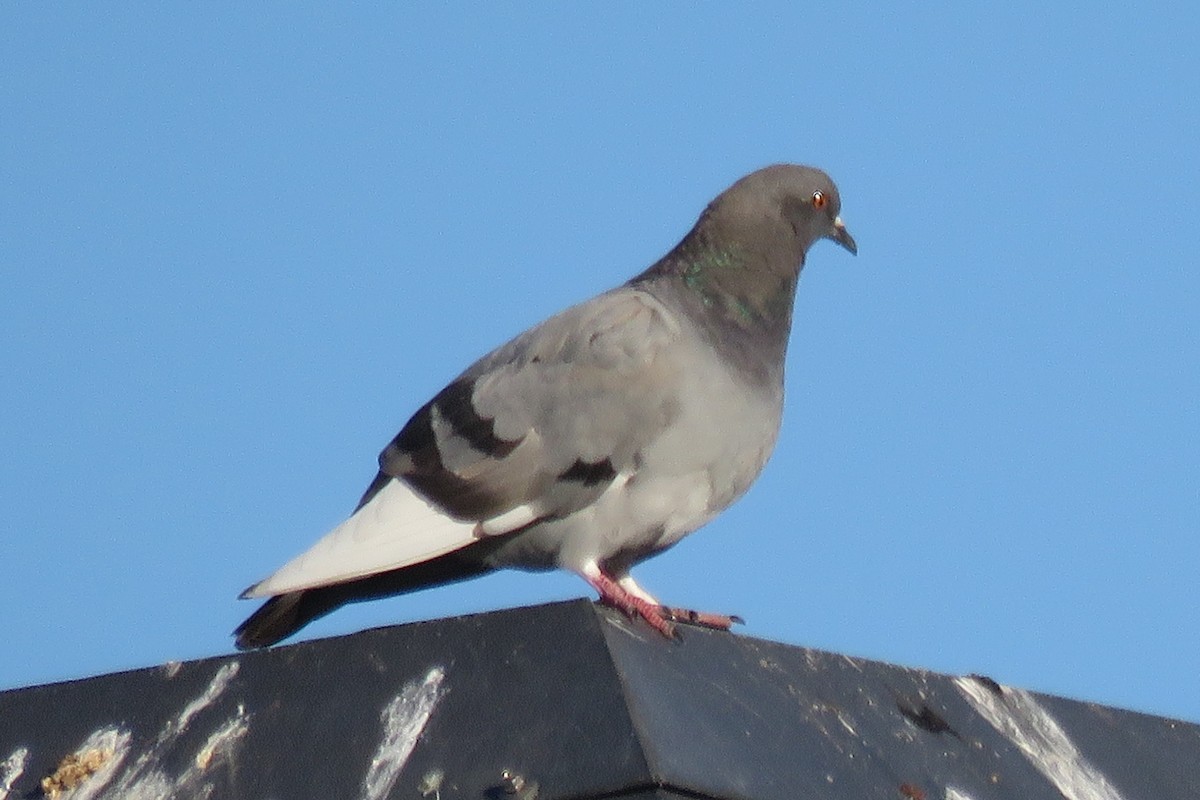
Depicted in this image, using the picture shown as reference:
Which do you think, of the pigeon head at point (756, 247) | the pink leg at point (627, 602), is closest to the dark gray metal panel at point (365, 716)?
the pink leg at point (627, 602)

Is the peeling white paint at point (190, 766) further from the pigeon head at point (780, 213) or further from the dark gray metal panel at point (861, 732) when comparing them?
the pigeon head at point (780, 213)

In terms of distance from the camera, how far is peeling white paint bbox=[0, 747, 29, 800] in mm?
3932

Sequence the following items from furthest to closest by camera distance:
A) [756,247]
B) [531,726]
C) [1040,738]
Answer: [756,247] → [1040,738] → [531,726]

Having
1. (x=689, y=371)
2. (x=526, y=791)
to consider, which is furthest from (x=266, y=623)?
(x=526, y=791)

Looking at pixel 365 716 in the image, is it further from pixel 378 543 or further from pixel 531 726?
pixel 378 543

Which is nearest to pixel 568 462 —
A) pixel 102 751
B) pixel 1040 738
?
pixel 1040 738

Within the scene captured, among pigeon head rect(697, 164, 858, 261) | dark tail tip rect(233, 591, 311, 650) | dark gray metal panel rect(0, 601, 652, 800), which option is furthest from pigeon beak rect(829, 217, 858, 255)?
dark gray metal panel rect(0, 601, 652, 800)

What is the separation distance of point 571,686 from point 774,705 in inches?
20.1

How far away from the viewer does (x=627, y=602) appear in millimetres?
4859

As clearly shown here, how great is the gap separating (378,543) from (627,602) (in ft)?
4.38

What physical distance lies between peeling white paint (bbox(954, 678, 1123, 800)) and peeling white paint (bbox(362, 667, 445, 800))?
1433 mm

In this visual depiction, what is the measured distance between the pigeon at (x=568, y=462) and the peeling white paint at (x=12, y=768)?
163 cm

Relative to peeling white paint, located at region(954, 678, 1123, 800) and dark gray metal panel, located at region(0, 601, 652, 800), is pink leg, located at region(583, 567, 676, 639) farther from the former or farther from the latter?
peeling white paint, located at region(954, 678, 1123, 800)

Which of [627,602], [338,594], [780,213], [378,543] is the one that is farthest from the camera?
[780,213]
